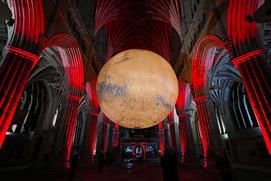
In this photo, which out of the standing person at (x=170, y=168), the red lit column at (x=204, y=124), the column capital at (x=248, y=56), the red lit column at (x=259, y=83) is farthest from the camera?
the red lit column at (x=204, y=124)

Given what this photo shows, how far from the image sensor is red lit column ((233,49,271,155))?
410 centimetres

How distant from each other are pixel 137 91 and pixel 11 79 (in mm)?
3783

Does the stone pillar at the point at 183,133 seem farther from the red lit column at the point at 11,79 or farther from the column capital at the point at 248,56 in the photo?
the red lit column at the point at 11,79

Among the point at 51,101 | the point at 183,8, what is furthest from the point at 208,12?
the point at 51,101

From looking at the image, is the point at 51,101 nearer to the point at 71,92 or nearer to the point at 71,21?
the point at 71,92

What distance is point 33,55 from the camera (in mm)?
4738

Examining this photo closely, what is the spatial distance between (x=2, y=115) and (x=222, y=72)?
14.2 meters

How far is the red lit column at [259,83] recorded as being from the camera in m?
4.10

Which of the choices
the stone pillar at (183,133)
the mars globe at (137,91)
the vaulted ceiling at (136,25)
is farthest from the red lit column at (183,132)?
the mars globe at (137,91)

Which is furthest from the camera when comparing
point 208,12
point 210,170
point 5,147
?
point 5,147

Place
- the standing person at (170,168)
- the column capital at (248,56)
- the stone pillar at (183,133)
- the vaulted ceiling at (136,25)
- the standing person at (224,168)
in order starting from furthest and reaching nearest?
the vaulted ceiling at (136,25) < the stone pillar at (183,133) < the column capital at (248,56) < the standing person at (224,168) < the standing person at (170,168)

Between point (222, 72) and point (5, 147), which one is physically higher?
point (222, 72)

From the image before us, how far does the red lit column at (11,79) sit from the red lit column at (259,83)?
277 inches

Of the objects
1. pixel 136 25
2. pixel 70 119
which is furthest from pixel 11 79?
pixel 136 25
